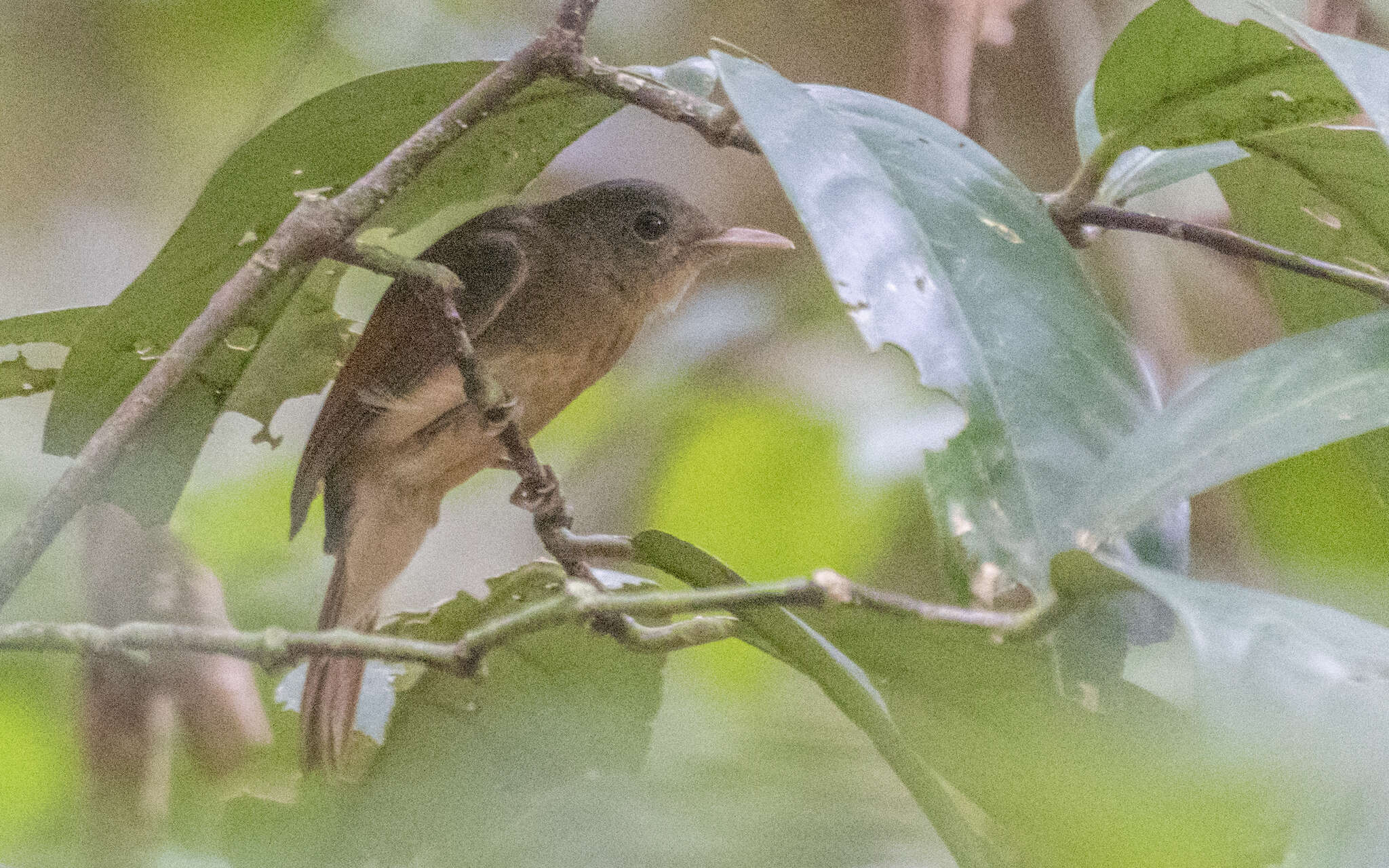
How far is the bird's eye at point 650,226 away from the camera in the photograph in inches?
27.7

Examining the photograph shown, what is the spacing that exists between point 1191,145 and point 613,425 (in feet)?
1.31

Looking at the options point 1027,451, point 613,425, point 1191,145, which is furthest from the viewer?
point 613,425

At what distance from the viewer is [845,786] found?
643mm

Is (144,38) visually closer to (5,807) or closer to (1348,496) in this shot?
(5,807)

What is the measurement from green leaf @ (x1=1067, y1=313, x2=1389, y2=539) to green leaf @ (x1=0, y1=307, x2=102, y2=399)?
0.59m

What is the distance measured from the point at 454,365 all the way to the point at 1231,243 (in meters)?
0.47

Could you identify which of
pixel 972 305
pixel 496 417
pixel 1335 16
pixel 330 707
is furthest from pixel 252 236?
pixel 1335 16

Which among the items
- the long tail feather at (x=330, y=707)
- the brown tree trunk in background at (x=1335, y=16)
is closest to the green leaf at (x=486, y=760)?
the long tail feather at (x=330, y=707)

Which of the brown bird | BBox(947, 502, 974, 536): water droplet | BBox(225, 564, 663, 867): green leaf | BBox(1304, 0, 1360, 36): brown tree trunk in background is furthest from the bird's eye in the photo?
BBox(1304, 0, 1360, 36): brown tree trunk in background

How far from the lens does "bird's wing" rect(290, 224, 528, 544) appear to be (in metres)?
0.62

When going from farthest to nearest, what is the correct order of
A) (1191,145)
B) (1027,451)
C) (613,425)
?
(613,425) < (1191,145) < (1027,451)

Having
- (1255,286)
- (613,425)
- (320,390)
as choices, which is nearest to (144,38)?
(320,390)

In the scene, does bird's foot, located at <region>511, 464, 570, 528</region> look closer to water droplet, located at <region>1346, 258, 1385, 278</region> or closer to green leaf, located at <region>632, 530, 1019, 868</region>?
green leaf, located at <region>632, 530, 1019, 868</region>

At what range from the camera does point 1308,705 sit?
342 millimetres
